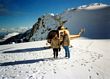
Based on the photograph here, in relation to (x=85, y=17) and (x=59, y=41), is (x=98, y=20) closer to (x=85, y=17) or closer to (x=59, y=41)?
(x=85, y=17)

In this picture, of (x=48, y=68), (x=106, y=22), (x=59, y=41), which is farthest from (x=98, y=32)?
(x=48, y=68)

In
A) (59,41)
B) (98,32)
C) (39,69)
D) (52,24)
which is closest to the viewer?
(39,69)

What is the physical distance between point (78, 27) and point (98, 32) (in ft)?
14.3

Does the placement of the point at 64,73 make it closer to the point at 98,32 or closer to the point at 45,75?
the point at 45,75

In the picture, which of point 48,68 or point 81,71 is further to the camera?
point 48,68

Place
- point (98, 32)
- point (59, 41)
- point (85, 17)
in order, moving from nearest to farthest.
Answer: point (59, 41), point (98, 32), point (85, 17)

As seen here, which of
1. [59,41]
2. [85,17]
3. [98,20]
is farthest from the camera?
[85,17]

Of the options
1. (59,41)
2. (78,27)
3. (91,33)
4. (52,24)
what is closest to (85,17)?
(78,27)

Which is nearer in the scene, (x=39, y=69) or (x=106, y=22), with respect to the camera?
(x=39, y=69)

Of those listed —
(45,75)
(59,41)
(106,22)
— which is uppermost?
(106,22)

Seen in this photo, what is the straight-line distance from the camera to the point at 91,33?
25.6m

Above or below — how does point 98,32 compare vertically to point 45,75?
above

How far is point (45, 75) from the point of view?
24.9ft

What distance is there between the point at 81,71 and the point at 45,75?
159cm
